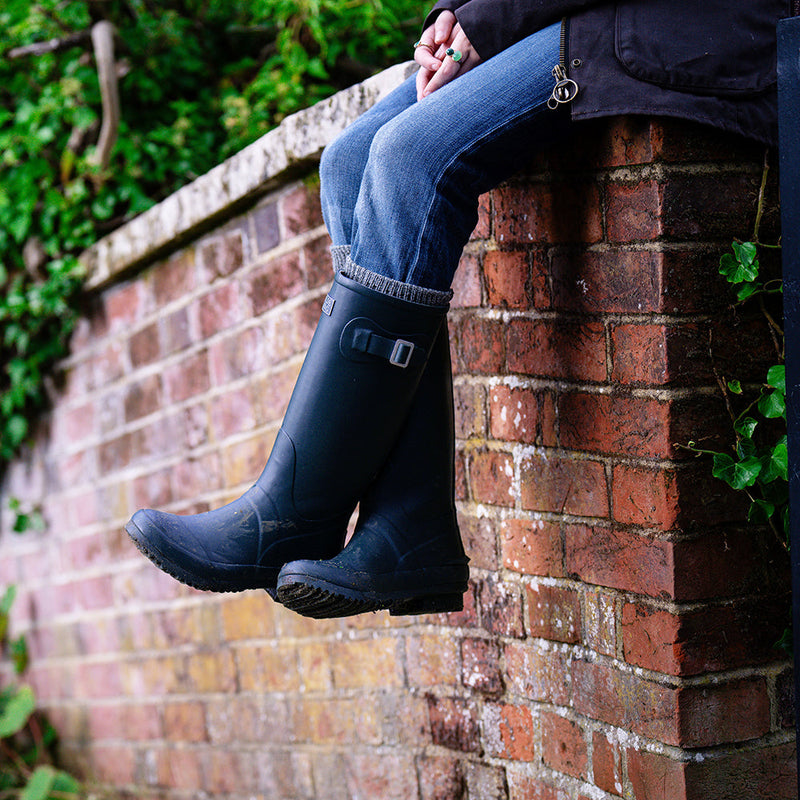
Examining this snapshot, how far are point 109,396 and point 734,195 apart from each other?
222 centimetres

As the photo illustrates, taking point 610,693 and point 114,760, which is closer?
point 610,693

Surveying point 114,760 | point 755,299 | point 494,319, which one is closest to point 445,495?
point 494,319

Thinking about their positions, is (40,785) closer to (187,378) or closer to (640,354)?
(187,378)

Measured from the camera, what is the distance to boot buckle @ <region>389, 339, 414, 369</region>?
53.0 inches

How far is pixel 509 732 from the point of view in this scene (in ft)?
5.65

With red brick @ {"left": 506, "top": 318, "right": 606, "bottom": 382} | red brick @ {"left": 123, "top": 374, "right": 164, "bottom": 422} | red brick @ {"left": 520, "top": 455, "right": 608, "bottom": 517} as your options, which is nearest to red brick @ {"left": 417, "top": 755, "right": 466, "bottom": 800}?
red brick @ {"left": 520, "top": 455, "right": 608, "bottom": 517}

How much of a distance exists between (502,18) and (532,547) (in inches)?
33.0

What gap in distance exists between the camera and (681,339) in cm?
139

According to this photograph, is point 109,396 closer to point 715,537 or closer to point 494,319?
point 494,319

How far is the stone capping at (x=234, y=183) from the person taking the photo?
6.25 feet

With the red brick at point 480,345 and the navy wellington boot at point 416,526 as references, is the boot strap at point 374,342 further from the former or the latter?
the red brick at point 480,345

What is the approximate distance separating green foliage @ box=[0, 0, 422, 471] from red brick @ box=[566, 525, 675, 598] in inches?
73.2

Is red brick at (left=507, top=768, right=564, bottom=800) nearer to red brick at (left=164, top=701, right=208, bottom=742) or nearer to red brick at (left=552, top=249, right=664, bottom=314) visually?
red brick at (left=552, top=249, right=664, bottom=314)

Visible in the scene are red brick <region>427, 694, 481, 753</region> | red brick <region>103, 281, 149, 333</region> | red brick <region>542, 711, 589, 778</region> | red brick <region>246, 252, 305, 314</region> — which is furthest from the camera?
red brick <region>103, 281, 149, 333</region>
